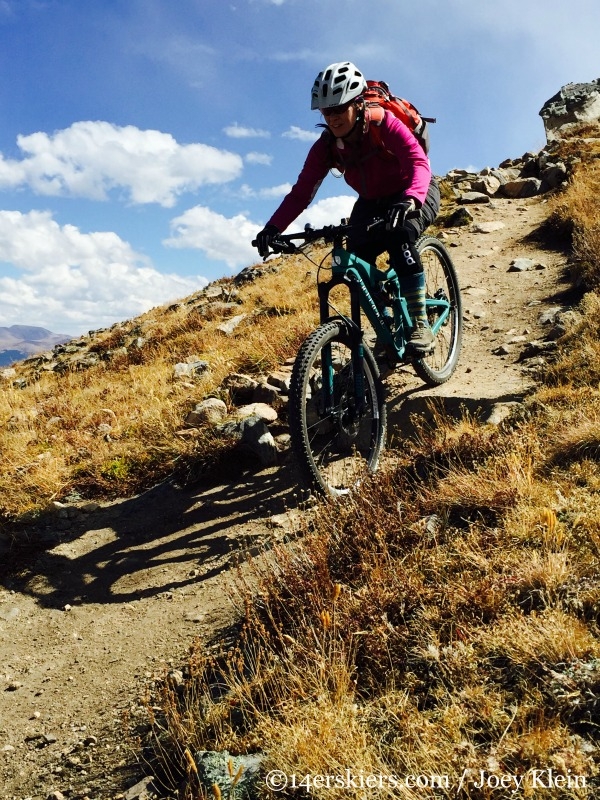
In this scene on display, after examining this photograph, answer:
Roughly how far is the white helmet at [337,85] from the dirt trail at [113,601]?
10.3ft

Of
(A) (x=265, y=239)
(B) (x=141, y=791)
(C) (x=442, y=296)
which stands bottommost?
(B) (x=141, y=791)

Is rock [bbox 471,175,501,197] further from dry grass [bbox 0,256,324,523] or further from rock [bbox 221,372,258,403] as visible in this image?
rock [bbox 221,372,258,403]

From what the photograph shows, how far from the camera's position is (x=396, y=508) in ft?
12.5

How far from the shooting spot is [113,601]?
4.56m

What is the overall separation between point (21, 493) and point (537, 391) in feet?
18.2

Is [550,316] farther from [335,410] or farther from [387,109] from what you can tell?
[335,410]

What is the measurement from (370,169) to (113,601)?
4.53 metres

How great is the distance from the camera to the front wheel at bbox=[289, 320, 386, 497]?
4410 mm

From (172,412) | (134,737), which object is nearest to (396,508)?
(134,737)

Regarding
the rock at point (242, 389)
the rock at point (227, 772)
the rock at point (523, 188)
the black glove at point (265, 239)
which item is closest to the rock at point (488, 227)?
the rock at point (523, 188)

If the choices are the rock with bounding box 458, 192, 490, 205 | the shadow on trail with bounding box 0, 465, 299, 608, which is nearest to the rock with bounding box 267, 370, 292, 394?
the shadow on trail with bounding box 0, 465, 299, 608

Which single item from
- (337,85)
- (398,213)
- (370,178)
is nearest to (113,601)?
(398,213)

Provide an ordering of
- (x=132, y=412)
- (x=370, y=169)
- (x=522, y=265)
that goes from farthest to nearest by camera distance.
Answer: (x=522, y=265), (x=132, y=412), (x=370, y=169)

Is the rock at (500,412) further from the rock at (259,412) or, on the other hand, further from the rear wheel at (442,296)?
the rock at (259,412)
